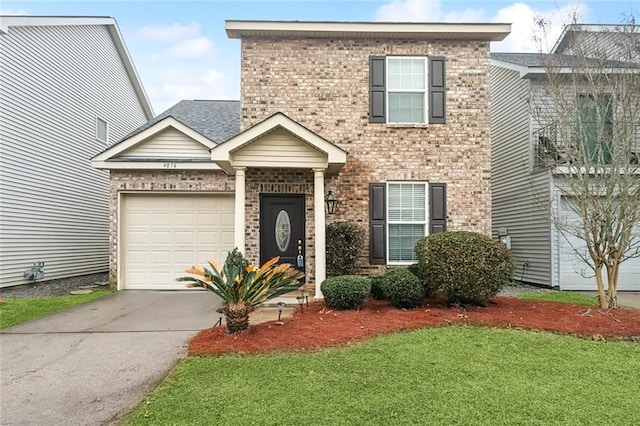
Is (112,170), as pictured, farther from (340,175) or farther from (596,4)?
(596,4)

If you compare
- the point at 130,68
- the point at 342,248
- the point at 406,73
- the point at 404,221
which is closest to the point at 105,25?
the point at 130,68

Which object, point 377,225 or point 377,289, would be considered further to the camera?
point 377,225

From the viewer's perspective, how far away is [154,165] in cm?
1001

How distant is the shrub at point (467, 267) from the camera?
6828 millimetres

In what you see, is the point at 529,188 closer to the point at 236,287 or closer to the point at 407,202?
the point at 407,202

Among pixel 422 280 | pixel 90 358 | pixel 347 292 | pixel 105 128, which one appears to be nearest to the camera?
pixel 90 358

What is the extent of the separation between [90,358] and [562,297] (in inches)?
354

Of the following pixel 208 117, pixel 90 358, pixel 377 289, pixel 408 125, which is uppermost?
pixel 208 117

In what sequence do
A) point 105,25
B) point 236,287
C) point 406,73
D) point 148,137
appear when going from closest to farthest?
point 236,287, point 406,73, point 148,137, point 105,25

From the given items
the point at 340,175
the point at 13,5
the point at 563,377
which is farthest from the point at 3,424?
the point at 13,5

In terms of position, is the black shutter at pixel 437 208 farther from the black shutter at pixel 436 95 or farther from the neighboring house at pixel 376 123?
the black shutter at pixel 436 95

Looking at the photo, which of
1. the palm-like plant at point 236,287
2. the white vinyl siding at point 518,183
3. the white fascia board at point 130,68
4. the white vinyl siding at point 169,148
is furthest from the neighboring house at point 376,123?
the white fascia board at point 130,68

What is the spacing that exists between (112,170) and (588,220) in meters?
10.1

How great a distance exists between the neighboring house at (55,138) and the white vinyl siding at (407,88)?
30.6ft
